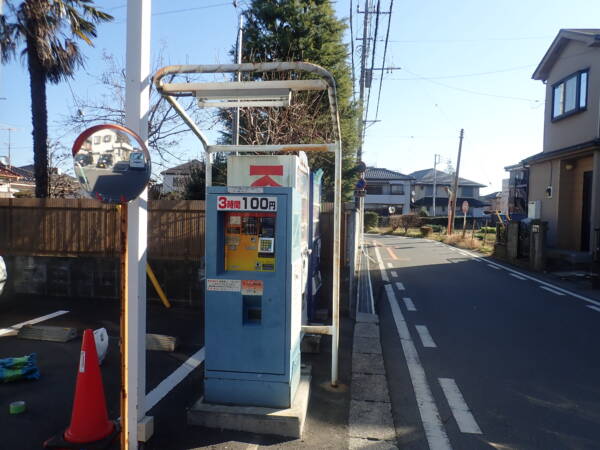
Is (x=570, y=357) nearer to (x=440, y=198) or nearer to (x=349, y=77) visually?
(x=349, y=77)

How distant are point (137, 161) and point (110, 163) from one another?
6.3 inches

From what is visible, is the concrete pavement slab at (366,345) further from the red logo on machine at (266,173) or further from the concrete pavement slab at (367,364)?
the red logo on machine at (266,173)

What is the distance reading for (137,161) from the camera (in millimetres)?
2830

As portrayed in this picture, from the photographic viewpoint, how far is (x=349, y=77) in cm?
1658

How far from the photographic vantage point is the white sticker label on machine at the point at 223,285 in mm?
3707

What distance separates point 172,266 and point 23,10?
7.99m

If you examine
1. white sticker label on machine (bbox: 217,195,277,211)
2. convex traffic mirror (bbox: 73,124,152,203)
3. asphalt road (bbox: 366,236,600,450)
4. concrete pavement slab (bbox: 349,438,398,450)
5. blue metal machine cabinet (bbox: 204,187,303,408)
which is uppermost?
convex traffic mirror (bbox: 73,124,152,203)

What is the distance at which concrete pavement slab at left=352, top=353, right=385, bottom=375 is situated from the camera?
511 centimetres

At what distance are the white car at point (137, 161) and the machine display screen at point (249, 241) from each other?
1077mm

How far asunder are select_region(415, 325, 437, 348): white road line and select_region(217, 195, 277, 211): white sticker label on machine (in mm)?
3939

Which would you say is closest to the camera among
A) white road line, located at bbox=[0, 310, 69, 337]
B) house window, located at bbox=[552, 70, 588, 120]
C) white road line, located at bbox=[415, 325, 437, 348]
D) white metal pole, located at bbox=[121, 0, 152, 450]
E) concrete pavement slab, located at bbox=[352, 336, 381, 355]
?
white metal pole, located at bbox=[121, 0, 152, 450]

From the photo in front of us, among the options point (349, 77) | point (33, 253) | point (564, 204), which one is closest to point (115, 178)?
point (33, 253)

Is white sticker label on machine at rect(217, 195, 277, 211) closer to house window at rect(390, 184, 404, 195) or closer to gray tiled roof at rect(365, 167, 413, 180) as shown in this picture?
gray tiled roof at rect(365, 167, 413, 180)

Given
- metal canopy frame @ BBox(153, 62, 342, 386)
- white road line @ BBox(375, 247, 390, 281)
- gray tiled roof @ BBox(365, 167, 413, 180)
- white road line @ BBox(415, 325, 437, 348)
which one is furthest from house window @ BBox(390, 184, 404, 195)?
metal canopy frame @ BBox(153, 62, 342, 386)
